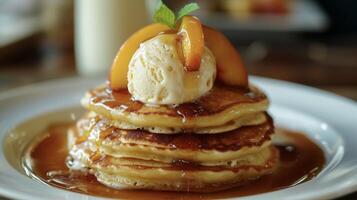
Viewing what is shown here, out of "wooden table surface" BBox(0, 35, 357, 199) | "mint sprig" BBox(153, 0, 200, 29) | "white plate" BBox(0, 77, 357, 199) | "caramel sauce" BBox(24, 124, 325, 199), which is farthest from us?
"wooden table surface" BBox(0, 35, 357, 199)

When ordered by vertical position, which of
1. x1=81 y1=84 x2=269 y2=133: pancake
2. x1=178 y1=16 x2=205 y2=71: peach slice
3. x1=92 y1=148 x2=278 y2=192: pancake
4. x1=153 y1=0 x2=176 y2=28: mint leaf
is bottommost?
x1=92 y1=148 x2=278 y2=192: pancake

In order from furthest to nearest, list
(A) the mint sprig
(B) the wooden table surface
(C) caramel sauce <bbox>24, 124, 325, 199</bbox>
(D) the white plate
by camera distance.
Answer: (B) the wooden table surface, (A) the mint sprig, (C) caramel sauce <bbox>24, 124, 325, 199</bbox>, (D) the white plate

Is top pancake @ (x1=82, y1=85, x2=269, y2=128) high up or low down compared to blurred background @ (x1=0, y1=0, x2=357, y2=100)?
up

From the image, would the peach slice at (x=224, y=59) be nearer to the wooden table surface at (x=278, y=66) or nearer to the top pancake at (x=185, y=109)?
Answer: the top pancake at (x=185, y=109)

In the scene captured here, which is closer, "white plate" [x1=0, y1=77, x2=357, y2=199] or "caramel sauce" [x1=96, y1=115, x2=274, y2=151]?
"white plate" [x1=0, y1=77, x2=357, y2=199]

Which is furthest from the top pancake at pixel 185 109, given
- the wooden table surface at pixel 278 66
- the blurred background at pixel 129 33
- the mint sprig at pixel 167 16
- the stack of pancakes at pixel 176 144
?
the wooden table surface at pixel 278 66

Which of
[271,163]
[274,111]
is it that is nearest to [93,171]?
[271,163]

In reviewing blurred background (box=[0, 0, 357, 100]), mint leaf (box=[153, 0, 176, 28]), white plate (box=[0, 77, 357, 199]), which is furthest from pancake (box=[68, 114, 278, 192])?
blurred background (box=[0, 0, 357, 100])

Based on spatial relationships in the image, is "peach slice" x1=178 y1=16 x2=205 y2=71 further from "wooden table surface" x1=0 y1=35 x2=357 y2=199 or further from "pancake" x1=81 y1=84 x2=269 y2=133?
"wooden table surface" x1=0 y1=35 x2=357 y2=199
